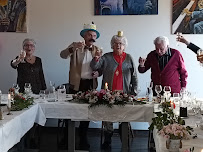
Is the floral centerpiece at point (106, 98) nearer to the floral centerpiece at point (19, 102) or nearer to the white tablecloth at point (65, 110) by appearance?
the white tablecloth at point (65, 110)

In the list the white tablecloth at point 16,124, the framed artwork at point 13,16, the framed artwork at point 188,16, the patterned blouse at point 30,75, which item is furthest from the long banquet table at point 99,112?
the framed artwork at point 13,16

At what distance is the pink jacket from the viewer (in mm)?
4234

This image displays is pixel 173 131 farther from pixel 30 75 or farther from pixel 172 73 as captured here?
pixel 30 75

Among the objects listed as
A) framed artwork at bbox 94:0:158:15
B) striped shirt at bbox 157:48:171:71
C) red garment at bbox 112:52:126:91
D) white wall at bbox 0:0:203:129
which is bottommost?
red garment at bbox 112:52:126:91

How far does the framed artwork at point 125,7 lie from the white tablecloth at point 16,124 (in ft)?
7.48

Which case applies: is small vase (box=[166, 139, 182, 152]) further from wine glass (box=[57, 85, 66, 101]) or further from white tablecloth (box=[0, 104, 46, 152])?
wine glass (box=[57, 85, 66, 101])

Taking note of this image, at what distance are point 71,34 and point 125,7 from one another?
1048 mm

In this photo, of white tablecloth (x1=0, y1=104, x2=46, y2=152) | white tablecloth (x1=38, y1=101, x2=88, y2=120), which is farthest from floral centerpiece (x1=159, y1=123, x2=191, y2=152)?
white tablecloth (x1=38, y1=101, x2=88, y2=120)

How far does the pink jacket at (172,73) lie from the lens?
13.9 ft

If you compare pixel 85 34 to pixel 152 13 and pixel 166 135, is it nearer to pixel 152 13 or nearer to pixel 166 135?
pixel 152 13

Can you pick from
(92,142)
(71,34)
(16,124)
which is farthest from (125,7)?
(16,124)

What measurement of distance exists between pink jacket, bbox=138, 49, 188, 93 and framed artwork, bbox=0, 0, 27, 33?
2.48 meters

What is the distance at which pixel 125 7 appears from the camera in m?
5.04

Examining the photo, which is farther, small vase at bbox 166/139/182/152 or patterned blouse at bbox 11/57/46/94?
patterned blouse at bbox 11/57/46/94
